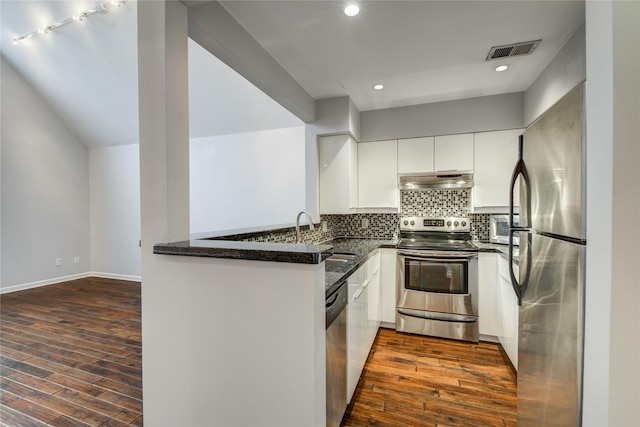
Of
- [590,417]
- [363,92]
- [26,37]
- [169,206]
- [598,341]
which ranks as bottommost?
[590,417]

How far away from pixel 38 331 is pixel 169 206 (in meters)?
3.12

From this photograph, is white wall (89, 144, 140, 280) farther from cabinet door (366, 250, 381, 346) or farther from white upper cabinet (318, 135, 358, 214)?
cabinet door (366, 250, 381, 346)

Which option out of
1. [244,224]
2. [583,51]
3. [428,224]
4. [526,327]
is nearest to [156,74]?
[526,327]

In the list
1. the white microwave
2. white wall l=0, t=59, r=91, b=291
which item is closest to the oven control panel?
the white microwave

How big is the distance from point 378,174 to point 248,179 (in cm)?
268

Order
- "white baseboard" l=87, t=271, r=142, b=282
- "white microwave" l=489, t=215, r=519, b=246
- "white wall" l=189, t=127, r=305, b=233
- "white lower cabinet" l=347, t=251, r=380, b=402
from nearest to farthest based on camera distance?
1. "white lower cabinet" l=347, t=251, r=380, b=402
2. "white microwave" l=489, t=215, r=519, b=246
3. "white wall" l=189, t=127, r=305, b=233
4. "white baseboard" l=87, t=271, r=142, b=282

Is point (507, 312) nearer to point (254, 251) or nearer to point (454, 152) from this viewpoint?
point (454, 152)

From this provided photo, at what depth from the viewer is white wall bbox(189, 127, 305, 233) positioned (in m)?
4.87

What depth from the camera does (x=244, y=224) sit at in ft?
17.4

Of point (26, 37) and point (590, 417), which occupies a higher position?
point (26, 37)

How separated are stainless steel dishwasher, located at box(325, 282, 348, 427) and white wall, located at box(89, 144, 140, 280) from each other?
497 cm

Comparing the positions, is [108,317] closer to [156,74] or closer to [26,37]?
[156,74]

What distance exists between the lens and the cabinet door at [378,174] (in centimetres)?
340

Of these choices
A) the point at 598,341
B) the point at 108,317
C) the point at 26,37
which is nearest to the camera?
the point at 598,341
